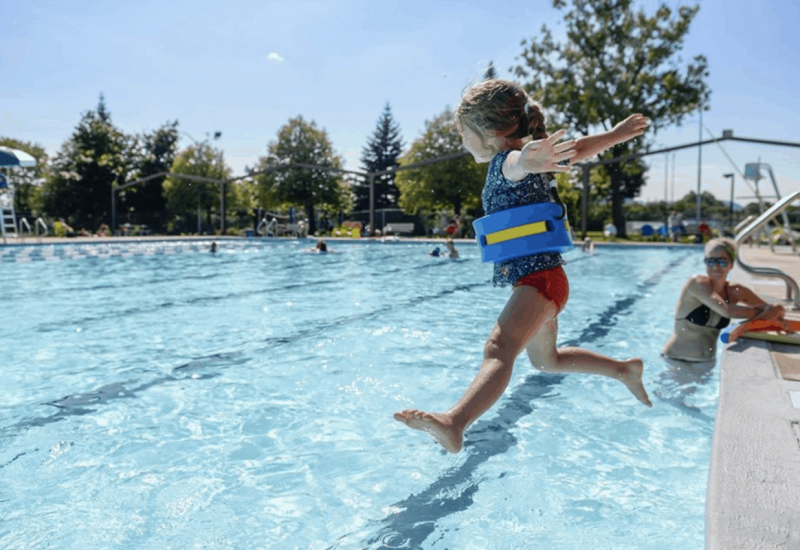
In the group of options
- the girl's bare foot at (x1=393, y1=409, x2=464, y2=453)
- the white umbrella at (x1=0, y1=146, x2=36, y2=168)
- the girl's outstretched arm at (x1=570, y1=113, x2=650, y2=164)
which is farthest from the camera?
the white umbrella at (x1=0, y1=146, x2=36, y2=168)

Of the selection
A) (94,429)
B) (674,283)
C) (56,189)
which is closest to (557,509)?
(94,429)

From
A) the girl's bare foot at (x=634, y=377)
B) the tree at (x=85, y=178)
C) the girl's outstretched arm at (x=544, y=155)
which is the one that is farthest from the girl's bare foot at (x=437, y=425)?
the tree at (x=85, y=178)

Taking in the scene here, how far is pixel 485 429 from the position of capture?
390 centimetres

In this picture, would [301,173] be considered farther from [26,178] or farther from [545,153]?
[545,153]

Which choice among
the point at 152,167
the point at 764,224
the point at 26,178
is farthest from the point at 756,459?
the point at 26,178

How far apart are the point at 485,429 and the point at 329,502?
136cm

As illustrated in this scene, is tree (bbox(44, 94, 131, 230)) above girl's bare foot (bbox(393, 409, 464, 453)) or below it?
above

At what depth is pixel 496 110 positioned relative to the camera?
2217 mm

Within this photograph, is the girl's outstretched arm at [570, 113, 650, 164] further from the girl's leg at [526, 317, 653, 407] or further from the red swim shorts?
the girl's leg at [526, 317, 653, 407]

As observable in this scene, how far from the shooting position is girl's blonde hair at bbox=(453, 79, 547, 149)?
2.22 meters

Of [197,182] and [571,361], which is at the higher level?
[197,182]

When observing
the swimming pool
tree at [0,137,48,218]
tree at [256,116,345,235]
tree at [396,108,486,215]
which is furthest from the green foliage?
the swimming pool

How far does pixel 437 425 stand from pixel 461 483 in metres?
1.41

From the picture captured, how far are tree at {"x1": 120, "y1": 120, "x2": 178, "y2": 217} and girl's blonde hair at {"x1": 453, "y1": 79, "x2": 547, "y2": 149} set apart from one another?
168ft
